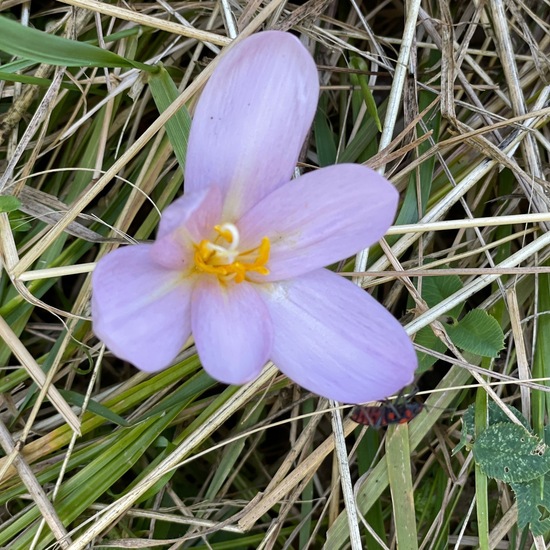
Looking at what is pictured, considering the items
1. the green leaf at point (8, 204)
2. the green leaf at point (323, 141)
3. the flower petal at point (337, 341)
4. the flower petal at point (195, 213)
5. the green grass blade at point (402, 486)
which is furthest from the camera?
the green leaf at point (323, 141)

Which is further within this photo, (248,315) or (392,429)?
(392,429)

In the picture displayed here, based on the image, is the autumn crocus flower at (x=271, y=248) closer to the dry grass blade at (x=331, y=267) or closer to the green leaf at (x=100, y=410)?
the dry grass blade at (x=331, y=267)

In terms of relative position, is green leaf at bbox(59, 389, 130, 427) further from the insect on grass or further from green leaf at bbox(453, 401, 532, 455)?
green leaf at bbox(453, 401, 532, 455)

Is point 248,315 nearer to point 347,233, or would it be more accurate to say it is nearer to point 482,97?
point 347,233

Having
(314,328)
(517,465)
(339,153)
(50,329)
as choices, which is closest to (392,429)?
(517,465)

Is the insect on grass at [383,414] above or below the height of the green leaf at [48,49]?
below

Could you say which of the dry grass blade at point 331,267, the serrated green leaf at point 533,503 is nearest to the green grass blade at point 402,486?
the dry grass blade at point 331,267
